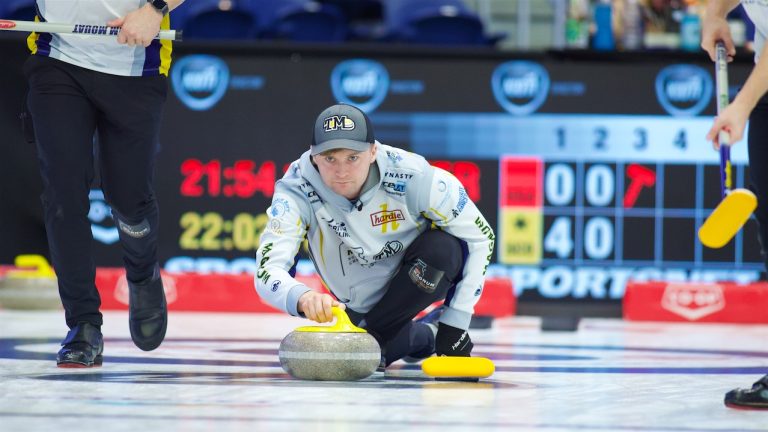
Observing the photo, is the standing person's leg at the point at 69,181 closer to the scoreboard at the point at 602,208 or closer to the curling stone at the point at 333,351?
the curling stone at the point at 333,351

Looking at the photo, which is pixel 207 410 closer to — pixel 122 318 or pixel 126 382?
pixel 126 382

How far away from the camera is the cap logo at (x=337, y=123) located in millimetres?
3846

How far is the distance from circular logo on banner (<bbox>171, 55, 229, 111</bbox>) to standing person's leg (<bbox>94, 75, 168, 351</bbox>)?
3.43 m

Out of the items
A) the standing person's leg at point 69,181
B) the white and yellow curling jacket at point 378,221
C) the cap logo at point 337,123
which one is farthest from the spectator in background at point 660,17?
the standing person's leg at point 69,181

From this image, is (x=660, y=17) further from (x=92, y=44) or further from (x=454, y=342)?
(x=92, y=44)

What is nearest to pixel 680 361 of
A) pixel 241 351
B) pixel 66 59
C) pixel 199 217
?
pixel 241 351

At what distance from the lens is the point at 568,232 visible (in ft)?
25.3

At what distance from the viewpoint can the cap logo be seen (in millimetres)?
3846

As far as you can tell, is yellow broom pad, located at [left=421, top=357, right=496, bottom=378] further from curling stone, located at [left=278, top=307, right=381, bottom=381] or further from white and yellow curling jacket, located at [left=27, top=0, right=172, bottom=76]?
white and yellow curling jacket, located at [left=27, top=0, right=172, bottom=76]

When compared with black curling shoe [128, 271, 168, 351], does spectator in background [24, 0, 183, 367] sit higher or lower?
higher

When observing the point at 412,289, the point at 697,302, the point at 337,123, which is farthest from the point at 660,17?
the point at 337,123

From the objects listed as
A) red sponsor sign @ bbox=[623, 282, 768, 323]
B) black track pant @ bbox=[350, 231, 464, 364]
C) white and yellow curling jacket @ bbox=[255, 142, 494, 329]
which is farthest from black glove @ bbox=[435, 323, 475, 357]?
red sponsor sign @ bbox=[623, 282, 768, 323]

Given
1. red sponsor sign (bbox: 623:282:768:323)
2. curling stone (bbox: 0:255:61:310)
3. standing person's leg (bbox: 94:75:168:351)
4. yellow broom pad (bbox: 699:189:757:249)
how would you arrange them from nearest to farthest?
1. yellow broom pad (bbox: 699:189:757:249)
2. standing person's leg (bbox: 94:75:168:351)
3. curling stone (bbox: 0:255:61:310)
4. red sponsor sign (bbox: 623:282:768:323)

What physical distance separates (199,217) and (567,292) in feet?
7.73
